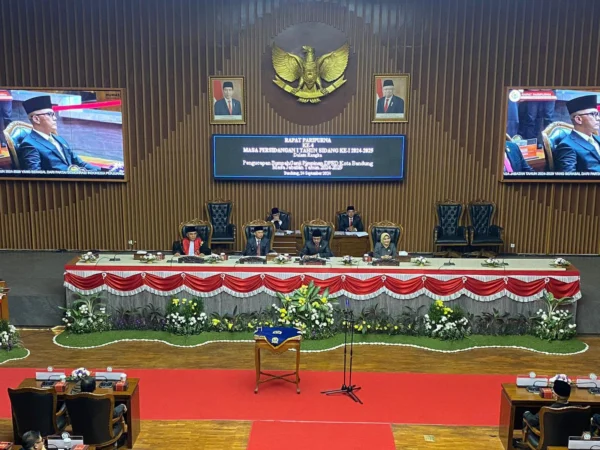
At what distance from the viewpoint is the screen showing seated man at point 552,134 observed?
12.5 metres

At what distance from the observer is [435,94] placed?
12.7m

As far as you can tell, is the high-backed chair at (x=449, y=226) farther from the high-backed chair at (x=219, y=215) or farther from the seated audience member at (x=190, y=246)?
the seated audience member at (x=190, y=246)

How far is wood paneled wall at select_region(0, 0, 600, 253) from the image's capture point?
12.5 m

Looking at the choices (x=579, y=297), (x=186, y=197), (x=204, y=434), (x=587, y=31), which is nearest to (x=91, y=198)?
(x=186, y=197)

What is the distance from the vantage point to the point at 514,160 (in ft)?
42.1

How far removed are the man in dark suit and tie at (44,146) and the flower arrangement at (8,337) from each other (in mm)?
4774

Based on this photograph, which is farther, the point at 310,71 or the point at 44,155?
the point at 44,155

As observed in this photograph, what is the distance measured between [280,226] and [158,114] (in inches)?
133

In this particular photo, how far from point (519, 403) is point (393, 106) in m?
7.68

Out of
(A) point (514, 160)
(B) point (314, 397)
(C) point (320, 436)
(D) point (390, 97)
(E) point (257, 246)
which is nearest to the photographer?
(C) point (320, 436)

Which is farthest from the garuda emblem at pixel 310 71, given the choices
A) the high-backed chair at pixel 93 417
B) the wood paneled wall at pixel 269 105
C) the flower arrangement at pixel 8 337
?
the high-backed chair at pixel 93 417

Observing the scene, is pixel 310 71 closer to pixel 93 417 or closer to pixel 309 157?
pixel 309 157

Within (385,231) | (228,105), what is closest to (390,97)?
(385,231)

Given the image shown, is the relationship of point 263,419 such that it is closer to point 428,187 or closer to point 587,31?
point 428,187
